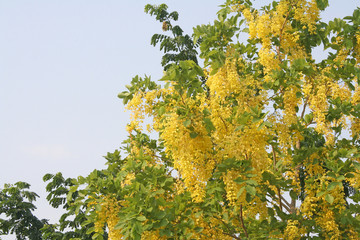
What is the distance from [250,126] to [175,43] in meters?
8.03

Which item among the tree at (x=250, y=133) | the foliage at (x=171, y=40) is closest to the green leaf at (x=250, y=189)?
the tree at (x=250, y=133)

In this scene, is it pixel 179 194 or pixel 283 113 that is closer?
pixel 179 194

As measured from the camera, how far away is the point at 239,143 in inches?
206

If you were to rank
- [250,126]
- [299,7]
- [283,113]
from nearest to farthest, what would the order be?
[250,126] → [283,113] → [299,7]

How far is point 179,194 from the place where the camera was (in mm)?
5836

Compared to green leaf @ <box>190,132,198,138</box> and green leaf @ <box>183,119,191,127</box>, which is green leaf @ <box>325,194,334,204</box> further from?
green leaf @ <box>183,119,191,127</box>

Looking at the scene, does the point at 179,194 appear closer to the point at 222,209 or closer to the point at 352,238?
the point at 222,209

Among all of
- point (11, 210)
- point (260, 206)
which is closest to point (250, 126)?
point (260, 206)

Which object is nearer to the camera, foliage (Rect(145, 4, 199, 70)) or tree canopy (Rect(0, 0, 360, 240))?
tree canopy (Rect(0, 0, 360, 240))

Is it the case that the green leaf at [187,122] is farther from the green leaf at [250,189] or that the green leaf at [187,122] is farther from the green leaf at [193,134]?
the green leaf at [250,189]

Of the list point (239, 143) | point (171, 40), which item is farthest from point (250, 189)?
point (171, 40)

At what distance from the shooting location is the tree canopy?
17.0 feet

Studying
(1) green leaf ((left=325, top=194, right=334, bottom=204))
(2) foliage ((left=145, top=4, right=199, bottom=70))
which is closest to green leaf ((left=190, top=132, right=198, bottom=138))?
(1) green leaf ((left=325, top=194, right=334, bottom=204))

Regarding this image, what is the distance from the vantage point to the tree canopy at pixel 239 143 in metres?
5.19
